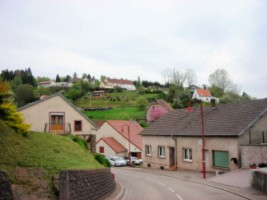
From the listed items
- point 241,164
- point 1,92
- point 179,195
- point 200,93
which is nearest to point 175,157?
point 241,164

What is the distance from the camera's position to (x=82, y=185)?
14.6m

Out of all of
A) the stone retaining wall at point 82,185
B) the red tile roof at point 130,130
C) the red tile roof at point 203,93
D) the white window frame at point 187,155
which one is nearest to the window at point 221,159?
the white window frame at point 187,155

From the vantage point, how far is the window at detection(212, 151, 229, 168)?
31844 mm

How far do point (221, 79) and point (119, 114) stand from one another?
33.4 m

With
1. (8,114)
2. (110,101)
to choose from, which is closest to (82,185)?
(8,114)

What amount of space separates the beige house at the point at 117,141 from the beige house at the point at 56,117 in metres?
23.5

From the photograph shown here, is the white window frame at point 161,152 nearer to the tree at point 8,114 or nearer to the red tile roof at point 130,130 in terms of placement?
the red tile roof at point 130,130

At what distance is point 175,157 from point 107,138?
87.7 feet

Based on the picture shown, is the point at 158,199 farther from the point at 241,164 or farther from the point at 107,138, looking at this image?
the point at 107,138

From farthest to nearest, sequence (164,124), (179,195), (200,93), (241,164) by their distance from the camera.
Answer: (200,93) → (164,124) → (241,164) → (179,195)

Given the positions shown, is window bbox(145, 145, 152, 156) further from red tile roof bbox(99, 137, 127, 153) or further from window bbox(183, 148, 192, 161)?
red tile roof bbox(99, 137, 127, 153)

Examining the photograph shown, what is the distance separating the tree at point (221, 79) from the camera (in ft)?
362

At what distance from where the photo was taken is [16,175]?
14.1 meters

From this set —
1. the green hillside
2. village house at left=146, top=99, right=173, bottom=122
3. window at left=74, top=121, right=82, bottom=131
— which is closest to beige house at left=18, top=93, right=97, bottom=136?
window at left=74, top=121, right=82, bottom=131
